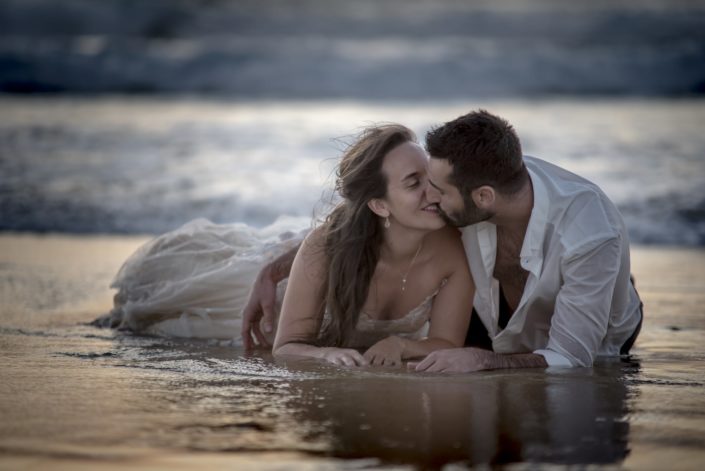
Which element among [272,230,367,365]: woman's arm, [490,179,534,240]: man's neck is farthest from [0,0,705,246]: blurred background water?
[272,230,367,365]: woman's arm

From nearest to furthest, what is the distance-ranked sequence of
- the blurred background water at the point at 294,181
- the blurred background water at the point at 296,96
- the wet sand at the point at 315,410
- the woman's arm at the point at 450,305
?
the wet sand at the point at 315,410, the blurred background water at the point at 294,181, the woman's arm at the point at 450,305, the blurred background water at the point at 296,96

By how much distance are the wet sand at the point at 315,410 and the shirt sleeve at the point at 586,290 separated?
0.21 m

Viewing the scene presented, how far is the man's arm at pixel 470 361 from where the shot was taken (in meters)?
4.36

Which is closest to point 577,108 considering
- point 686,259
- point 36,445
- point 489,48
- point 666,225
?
point 489,48

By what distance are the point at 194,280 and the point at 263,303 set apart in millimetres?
711

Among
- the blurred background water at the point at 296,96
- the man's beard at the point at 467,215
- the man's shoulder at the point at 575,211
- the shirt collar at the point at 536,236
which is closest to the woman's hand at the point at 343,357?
the man's beard at the point at 467,215

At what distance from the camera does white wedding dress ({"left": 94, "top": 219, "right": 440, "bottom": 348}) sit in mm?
5602

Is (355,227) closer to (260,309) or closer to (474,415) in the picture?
(260,309)

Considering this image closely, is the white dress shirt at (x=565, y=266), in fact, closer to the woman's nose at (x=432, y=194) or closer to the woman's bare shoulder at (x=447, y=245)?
the woman's bare shoulder at (x=447, y=245)

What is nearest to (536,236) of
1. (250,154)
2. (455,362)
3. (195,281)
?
(455,362)

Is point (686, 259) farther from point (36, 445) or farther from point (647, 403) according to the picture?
point (36, 445)

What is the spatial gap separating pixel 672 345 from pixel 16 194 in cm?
772

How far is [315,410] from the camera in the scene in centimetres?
370

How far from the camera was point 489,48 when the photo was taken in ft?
77.0
